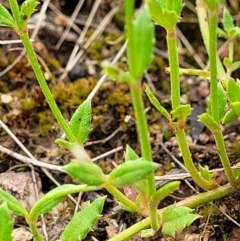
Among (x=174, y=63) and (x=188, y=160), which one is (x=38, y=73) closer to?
(x=174, y=63)

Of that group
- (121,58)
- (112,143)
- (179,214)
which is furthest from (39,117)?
(179,214)

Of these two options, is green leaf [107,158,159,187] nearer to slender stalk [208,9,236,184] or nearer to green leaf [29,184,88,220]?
green leaf [29,184,88,220]

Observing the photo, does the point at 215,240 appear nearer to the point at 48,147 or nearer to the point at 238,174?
the point at 238,174

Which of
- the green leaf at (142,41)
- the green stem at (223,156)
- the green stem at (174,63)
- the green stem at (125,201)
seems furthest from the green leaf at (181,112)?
the green leaf at (142,41)

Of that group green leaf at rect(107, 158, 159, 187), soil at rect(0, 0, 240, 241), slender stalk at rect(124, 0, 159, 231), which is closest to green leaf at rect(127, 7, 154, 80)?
slender stalk at rect(124, 0, 159, 231)

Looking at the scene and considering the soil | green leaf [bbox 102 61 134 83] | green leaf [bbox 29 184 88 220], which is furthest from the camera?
the soil

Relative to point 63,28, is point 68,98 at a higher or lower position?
lower
